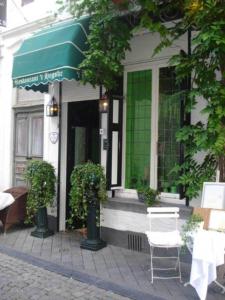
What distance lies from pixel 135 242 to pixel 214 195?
230 cm

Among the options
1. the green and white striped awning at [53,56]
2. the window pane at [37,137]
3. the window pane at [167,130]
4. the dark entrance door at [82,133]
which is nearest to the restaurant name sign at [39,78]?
the green and white striped awning at [53,56]

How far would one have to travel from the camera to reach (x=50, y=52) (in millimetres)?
7723

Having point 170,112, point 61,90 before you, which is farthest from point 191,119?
point 61,90

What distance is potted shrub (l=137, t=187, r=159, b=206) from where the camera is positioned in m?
7.30

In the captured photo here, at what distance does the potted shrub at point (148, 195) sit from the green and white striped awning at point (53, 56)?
7.10ft

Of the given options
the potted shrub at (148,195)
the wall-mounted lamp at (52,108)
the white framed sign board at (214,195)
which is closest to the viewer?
the white framed sign board at (214,195)

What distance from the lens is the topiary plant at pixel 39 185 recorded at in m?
8.30

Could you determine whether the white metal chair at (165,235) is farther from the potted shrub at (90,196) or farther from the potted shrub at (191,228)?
the potted shrub at (90,196)

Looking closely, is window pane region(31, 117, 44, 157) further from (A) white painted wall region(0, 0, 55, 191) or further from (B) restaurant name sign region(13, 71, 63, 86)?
(B) restaurant name sign region(13, 71, 63, 86)

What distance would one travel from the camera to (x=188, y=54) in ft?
20.7

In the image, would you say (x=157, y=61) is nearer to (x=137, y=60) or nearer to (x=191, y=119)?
(x=137, y=60)

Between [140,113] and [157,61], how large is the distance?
95 cm

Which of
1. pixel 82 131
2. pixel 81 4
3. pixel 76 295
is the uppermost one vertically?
pixel 81 4

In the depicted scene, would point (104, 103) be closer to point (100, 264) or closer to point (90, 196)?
point (90, 196)
